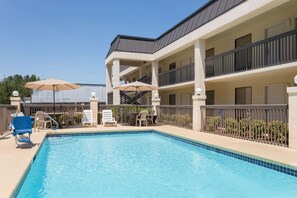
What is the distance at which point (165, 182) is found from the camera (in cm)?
554

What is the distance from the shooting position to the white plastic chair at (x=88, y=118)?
1477cm

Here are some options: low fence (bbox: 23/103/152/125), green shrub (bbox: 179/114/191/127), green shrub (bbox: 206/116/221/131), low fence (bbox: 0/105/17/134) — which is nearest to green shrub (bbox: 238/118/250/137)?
green shrub (bbox: 206/116/221/131)

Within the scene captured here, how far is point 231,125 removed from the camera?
34.8 feet

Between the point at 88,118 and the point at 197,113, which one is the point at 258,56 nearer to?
the point at 197,113

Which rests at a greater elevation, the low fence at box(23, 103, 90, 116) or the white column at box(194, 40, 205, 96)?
the white column at box(194, 40, 205, 96)

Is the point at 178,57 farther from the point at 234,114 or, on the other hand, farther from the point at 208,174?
the point at 208,174

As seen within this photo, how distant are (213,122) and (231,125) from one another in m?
1.15

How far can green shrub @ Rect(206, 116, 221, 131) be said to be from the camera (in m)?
11.5

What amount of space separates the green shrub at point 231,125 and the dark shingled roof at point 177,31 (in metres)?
5.58

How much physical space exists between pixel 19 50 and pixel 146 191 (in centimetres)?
3259

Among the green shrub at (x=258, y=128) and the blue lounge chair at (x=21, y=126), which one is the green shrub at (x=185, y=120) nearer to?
the green shrub at (x=258, y=128)

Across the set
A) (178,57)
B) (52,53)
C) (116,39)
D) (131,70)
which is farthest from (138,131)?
(52,53)

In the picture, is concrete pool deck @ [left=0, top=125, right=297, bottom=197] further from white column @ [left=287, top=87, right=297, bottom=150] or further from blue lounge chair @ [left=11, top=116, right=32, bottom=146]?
blue lounge chair @ [left=11, top=116, right=32, bottom=146]

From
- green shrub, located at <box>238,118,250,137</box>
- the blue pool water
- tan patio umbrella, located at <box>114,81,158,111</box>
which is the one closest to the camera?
the blue pool water
